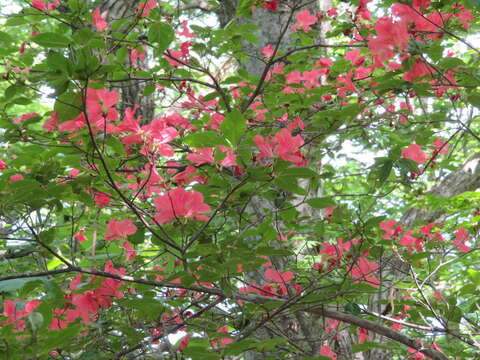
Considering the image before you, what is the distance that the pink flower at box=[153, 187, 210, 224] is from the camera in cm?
112

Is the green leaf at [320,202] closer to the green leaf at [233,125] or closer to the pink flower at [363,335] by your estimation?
the green leaf at [233,125]

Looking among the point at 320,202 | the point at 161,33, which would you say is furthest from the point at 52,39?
the point at 320,202

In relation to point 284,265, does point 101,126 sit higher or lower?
higher

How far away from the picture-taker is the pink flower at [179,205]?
3.67ft

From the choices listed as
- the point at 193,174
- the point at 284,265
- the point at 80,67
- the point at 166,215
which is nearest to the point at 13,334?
the point at 166,215

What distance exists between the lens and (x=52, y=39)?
100 centimetres

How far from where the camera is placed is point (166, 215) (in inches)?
44.5

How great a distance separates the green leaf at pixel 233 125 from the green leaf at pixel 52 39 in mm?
368

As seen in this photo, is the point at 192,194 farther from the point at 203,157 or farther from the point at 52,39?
the point at 52,39

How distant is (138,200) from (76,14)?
28.3 inches

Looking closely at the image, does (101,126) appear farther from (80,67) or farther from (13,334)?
(13,334)

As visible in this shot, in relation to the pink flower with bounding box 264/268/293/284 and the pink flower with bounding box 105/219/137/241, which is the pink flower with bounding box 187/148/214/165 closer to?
the pink flower with bounding box 105/219/137/241

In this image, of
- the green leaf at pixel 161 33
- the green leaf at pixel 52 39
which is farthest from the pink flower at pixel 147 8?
the green leaf at pixel 52 39

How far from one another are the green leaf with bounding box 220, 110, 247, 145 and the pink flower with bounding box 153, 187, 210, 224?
17cm
